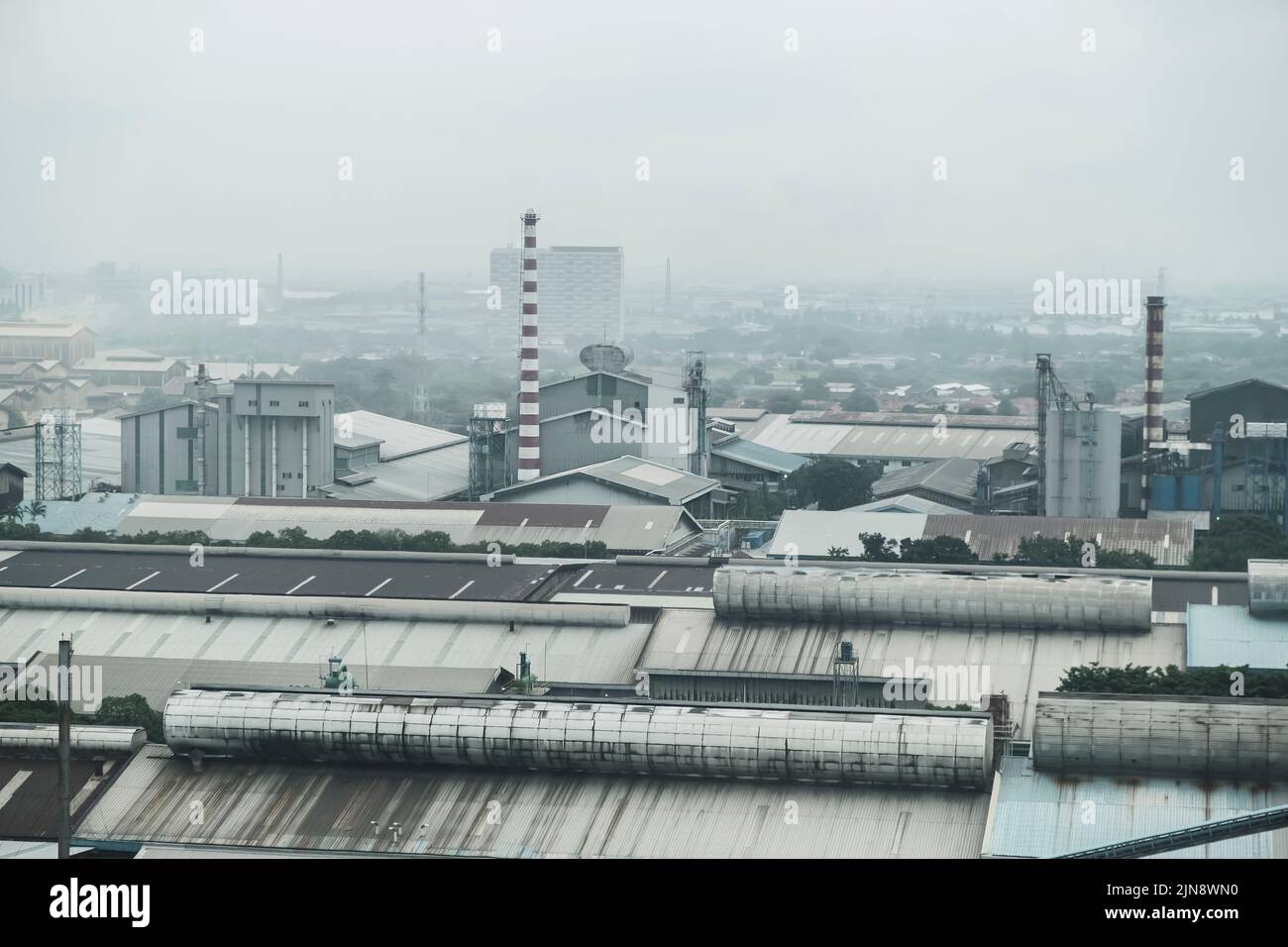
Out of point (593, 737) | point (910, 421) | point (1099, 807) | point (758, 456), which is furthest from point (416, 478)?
point (1099, 807)

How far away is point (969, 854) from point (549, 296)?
553 feet

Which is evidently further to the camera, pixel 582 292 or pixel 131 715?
pixel 582 292

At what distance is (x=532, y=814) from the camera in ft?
71.3

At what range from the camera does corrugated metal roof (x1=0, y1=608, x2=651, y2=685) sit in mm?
30609

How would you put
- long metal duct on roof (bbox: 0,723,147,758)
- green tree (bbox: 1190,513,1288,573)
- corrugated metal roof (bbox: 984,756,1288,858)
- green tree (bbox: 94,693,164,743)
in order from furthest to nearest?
green tree (bbox: 1190,513,1288,573) < green tree (bbox: 94,693,164,743) < long metal duct on roof (bbox: 0,723,147,758) < corrugated metal roof (bbox: 984,756,1288,858)

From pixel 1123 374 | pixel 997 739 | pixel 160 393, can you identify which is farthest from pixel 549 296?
pixel 997 739

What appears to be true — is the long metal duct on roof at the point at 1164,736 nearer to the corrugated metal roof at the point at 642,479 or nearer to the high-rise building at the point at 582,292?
the corrugated metal roof at the point at 642,479

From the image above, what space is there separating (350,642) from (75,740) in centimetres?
774

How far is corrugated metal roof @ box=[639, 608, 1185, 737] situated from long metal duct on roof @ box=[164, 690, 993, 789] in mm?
6767

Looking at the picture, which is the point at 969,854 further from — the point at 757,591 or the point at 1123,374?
the point at 1123,374

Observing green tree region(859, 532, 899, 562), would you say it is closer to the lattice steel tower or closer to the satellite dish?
the satellite dish

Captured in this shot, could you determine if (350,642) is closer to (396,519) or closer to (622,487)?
(396,519)

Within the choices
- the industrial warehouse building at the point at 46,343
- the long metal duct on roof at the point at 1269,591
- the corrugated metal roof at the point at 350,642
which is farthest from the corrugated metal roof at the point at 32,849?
the industrial warehouse building at the point at 46,343

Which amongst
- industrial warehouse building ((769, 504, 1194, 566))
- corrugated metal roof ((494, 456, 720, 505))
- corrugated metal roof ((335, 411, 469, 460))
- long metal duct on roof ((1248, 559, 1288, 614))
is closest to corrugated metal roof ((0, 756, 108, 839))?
long metal duct on roof ((1248, 559, 1288, 614))
